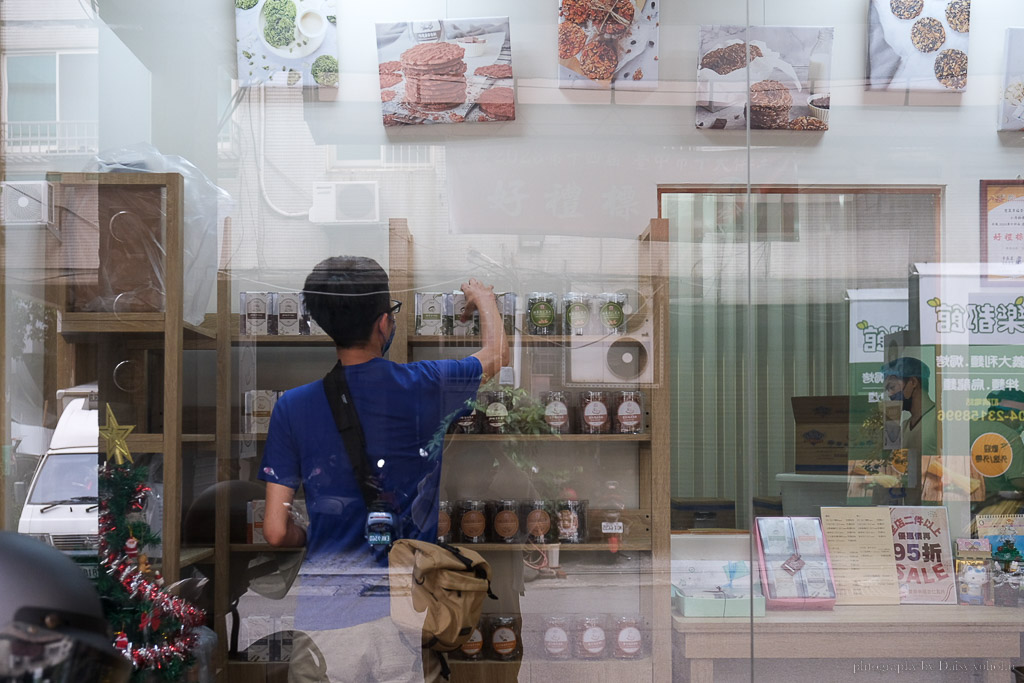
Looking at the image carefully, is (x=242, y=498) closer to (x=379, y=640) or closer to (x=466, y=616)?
(x=379, y=640)

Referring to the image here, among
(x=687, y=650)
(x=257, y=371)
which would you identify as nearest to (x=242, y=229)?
(x=257, y=371)

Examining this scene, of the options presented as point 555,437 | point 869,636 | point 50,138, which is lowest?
point 869,636

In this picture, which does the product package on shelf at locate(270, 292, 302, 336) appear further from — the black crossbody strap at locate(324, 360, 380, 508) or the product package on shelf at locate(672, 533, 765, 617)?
the product package on shelf at locate(672, 533, 765, 617)

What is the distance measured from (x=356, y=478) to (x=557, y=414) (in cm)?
60

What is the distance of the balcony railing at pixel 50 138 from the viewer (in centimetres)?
251

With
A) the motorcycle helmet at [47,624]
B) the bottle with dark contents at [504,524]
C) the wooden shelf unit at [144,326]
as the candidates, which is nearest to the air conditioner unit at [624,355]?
the bottle with dark contents at [504,524]

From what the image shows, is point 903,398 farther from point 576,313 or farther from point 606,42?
point 606,42

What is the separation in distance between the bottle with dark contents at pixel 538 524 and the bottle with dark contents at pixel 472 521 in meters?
0.12

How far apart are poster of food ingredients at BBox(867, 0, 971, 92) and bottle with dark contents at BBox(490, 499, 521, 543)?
169cm

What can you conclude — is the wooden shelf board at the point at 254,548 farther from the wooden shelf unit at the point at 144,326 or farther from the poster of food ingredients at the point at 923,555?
the poster of food ingredients at the point at 923,555

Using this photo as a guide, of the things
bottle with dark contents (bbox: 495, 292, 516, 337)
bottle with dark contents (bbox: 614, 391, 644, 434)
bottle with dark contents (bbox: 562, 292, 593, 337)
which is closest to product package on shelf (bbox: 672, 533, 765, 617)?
bottle with dark contents (bbox: 614, 391, 644, 434)

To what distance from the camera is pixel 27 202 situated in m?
2.51

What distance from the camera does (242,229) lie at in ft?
8.31

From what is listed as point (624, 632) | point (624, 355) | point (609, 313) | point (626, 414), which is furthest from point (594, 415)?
point (624, 632)
